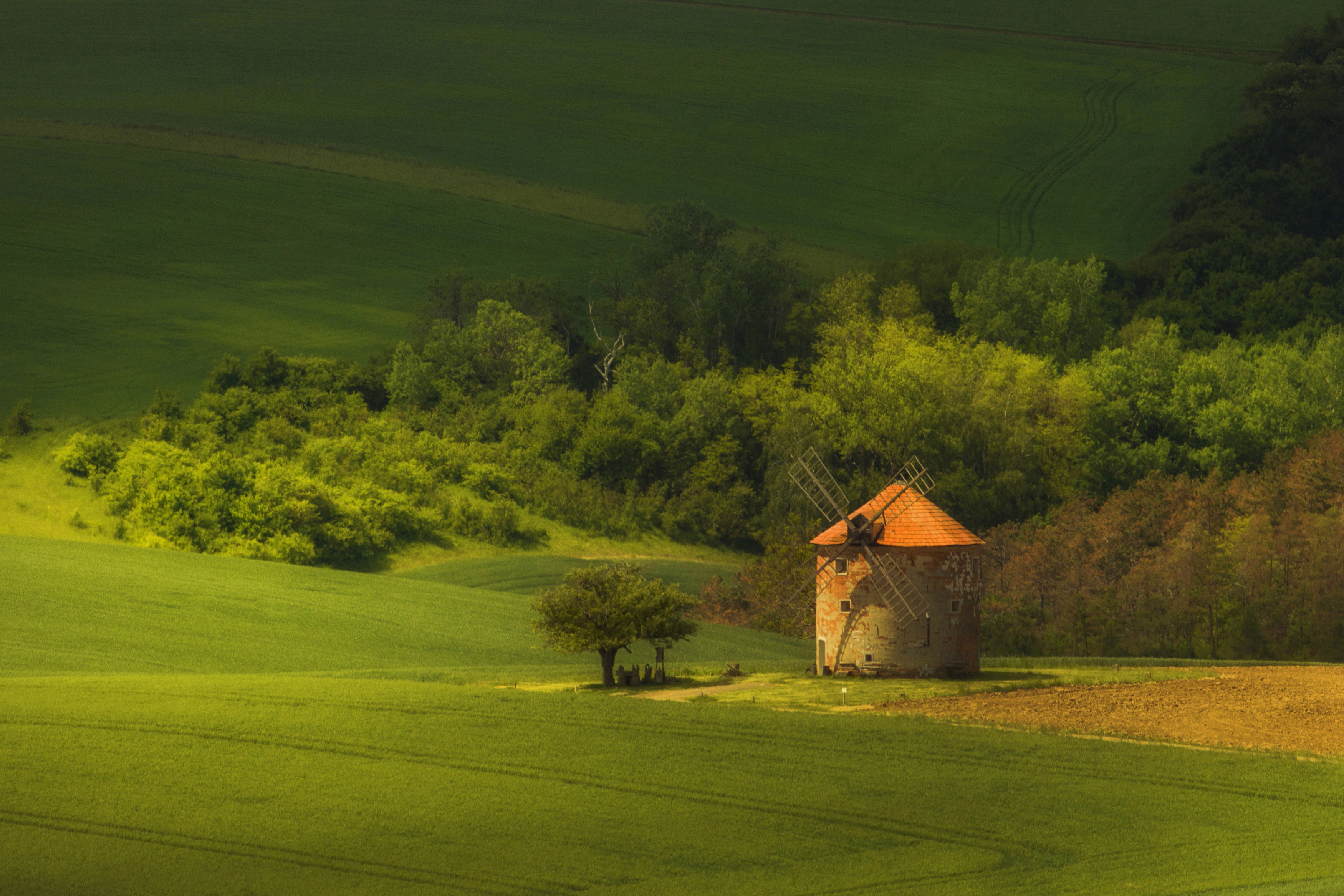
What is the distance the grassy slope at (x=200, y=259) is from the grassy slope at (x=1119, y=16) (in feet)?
160

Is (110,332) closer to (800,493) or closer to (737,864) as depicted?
(800,493)

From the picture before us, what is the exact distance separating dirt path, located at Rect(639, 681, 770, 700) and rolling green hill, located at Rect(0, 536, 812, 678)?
420 centimetres

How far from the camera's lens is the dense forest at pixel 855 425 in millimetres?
68000

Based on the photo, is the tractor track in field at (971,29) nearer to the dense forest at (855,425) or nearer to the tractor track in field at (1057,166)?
the tractor track in field at (1057,166)

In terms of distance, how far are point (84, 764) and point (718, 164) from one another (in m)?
94.3

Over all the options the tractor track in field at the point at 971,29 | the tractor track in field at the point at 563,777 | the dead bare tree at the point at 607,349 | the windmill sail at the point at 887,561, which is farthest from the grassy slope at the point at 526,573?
the tractor track in field at the point at 971,29

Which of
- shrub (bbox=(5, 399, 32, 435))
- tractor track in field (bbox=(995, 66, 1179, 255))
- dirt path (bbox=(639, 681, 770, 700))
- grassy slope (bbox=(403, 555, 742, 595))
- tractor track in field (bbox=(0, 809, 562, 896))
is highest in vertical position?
tractor track in field (bbox=(995, 66, 1179, 255))

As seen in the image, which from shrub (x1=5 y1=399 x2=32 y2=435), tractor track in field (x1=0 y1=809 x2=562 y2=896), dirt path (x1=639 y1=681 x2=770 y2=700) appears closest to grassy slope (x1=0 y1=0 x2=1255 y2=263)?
shrub (x1=5 y1=399 x2=32 y2=435)

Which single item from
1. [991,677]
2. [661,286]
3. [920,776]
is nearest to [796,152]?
[661,286]

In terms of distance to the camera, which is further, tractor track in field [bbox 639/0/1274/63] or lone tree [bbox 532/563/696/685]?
tractor track in field [bbox 639/0/1274/63]

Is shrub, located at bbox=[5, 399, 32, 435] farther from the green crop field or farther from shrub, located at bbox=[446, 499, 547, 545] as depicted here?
shrub, located at bbox=[446, 499, 547, 545]

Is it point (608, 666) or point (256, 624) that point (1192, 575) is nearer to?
point (608, 666)

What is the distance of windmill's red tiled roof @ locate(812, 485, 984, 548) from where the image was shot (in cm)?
4938

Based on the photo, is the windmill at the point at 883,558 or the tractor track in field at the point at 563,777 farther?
the windmill at the point at 883,558
